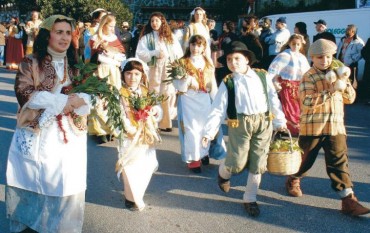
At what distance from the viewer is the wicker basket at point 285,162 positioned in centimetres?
447

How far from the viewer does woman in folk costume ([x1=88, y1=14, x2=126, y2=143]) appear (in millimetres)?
7111

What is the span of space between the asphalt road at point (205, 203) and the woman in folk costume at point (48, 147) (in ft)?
3.08

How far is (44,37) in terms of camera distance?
3.34 m

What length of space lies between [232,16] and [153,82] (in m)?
24.6

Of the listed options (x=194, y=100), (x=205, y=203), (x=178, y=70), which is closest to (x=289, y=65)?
(x=194, y=100)

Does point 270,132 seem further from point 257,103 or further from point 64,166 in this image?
point 64,166

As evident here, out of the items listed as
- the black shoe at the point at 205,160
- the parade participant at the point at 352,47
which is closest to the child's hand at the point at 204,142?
the black shoe at the point at 205,160

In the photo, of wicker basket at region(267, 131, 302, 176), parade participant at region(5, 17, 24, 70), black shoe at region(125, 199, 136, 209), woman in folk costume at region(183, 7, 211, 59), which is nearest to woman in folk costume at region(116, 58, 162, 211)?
black shoe at region(125, 199, 136, 209)

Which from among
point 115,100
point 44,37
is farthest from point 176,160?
point 44,37

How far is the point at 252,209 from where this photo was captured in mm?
4555

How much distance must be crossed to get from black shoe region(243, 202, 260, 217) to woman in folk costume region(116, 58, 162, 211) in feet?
3.42

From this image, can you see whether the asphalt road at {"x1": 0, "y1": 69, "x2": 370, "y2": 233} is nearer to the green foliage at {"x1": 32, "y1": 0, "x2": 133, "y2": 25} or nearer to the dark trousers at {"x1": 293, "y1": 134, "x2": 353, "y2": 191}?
the dark trousers at {"x1": 293, "y1": 134, "x2": 353, "y2": 191}

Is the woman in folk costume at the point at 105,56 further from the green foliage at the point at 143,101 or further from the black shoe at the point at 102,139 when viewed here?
the green foliage at the point at 143,101

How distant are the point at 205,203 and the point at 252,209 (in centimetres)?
55
